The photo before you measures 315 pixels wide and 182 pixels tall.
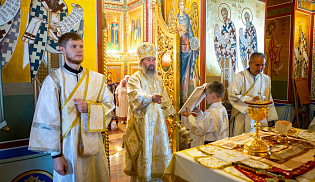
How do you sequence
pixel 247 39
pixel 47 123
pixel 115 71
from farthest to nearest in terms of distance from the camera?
pixel 115 71, pixel 247 39, pixel 47 123

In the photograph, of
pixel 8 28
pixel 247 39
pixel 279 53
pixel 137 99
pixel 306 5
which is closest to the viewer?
pixel 8 28

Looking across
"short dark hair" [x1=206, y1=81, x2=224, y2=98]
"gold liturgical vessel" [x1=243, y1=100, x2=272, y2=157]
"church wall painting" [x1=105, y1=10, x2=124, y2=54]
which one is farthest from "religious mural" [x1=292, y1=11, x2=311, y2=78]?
"church wall painting" [x1=105, y1=10, x2=124, y2=54]

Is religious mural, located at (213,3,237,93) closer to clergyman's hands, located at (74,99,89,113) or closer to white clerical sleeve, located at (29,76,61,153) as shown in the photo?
clergyman's hands, located at (74,99,89,113)

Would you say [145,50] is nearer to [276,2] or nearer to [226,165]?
[226,165]

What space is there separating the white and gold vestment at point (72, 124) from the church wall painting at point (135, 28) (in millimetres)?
7617

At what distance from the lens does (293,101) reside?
22.2 ft

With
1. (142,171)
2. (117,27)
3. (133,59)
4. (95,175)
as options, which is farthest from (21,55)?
(117,27)

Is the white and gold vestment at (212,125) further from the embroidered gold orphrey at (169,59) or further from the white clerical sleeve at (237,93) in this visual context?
the white clerical sleeve at (237,93)

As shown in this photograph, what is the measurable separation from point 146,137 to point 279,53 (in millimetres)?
5537

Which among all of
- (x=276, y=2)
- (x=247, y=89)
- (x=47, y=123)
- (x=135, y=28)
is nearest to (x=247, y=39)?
(x=247, y=89)

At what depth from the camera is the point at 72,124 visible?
2.20m

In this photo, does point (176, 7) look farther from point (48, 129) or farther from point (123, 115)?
point (123, 115)

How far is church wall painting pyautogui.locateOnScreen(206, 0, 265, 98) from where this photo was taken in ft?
13.9

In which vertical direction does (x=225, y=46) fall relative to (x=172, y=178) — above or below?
above
